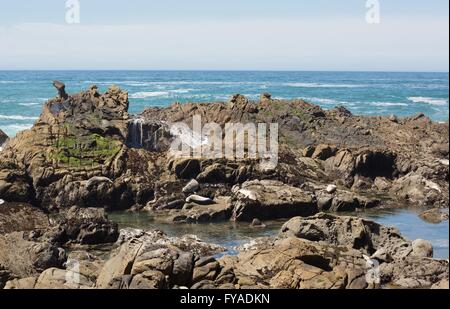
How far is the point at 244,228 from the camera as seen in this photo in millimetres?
34031

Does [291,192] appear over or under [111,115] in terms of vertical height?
under

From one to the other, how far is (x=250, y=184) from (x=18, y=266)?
18998 mm

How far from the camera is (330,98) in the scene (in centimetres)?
11731

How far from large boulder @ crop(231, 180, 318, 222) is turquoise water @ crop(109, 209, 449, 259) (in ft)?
3.27

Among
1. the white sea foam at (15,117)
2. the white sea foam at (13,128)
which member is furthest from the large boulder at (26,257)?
the white sea foam at (15,117)

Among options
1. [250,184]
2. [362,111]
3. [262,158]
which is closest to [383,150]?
[262,158]

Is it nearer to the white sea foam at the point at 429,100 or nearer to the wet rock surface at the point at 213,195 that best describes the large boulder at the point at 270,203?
the wet rock surface at the point at 213,195

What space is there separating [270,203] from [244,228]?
124 inches

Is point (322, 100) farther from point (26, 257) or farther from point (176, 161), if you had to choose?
point (26, 257)

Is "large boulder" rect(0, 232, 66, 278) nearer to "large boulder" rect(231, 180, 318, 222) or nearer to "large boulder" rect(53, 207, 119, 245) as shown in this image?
"large boulder" rect(53, 207, 119, 245)

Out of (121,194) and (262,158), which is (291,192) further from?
(121,194)

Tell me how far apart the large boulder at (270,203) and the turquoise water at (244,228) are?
39.2 inches

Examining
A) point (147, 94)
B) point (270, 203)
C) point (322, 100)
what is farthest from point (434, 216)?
point (147, 94)

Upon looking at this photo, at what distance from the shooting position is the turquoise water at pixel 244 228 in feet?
102
